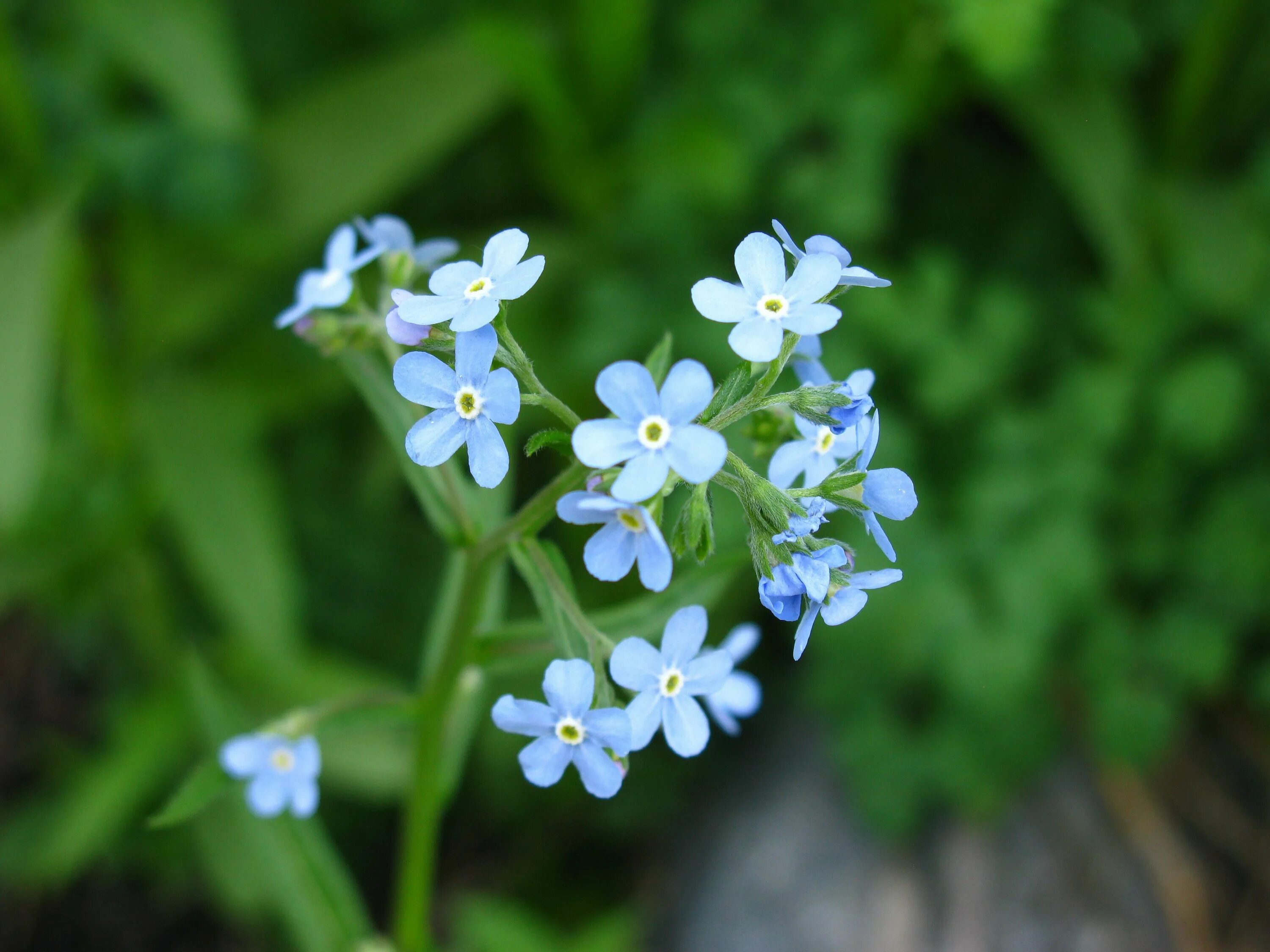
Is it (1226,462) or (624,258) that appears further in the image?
(624,258)

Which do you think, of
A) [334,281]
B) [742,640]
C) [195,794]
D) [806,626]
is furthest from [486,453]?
[195,794]

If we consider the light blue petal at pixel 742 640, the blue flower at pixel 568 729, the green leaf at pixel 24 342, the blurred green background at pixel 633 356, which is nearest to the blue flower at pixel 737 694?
the light blue petal at pixel 742 640

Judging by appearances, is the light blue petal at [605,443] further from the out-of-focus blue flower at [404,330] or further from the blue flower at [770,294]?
the out-of-focus blue flower at [404,330]

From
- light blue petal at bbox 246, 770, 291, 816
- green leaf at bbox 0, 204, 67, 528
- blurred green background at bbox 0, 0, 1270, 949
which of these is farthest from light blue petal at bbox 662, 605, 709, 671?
green leaf at bbox 0, 204, 67, 528

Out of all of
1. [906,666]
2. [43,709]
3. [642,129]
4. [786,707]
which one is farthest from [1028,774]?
[43,709]

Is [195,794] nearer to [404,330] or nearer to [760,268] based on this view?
[404,330]

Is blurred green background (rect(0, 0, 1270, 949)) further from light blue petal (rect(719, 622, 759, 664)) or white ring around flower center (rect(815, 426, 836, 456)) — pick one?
white ring around flower center (rect(815, 426, 836, 456))

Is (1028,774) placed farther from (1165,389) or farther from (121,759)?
(121,759)
